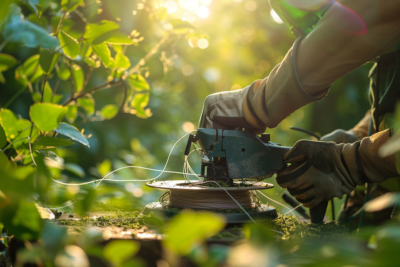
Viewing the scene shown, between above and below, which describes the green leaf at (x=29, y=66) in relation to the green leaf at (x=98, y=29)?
below

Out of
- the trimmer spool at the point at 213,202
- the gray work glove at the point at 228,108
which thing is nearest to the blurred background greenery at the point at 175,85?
the trimmer spool at the point at 213,202

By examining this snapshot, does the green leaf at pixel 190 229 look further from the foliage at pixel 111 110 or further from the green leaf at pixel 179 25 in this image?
the green leaf at pixel 179 25

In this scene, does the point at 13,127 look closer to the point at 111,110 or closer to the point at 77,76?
the point at 77,76

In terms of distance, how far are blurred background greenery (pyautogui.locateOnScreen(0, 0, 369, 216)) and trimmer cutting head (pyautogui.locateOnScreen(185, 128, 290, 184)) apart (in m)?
0.34

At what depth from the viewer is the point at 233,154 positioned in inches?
46.1

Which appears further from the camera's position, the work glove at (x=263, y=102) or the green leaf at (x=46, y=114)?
the work glove at (x=263, y=102)

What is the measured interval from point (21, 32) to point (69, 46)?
513 mm

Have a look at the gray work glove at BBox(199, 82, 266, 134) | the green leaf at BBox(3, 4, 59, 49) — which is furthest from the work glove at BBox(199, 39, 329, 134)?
the green leaf at BBox(3, 4, 59, 49)

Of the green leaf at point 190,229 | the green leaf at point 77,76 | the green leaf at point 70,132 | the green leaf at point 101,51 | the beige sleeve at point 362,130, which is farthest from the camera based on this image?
the beige sleeve at point 362,130

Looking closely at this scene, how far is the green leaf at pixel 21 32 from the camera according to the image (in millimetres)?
579

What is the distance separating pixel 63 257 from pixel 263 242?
19cm

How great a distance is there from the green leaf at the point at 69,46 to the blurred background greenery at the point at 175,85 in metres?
0.37

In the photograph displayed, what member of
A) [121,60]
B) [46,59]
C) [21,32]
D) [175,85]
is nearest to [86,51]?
[121,60]

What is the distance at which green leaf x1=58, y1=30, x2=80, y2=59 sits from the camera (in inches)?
42.4
